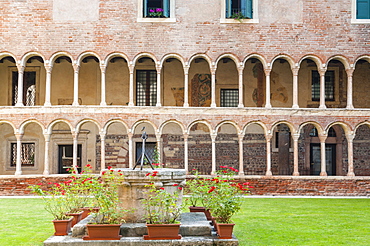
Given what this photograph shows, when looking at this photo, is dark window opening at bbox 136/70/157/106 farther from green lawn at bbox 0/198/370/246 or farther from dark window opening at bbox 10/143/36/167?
green lawn at bbox 0/198/370/246

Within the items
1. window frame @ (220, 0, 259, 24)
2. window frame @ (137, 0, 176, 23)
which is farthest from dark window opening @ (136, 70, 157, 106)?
window frame @ (220, 0, 259, 24)

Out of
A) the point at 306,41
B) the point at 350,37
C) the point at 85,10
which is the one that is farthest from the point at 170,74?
the point at 350,37

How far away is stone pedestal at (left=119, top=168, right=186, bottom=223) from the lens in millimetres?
8781

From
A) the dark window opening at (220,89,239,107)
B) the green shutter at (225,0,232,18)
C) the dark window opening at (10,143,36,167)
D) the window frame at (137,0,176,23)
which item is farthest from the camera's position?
the dark window opening at (220,89,239,107)

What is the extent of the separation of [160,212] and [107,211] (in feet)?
3.59

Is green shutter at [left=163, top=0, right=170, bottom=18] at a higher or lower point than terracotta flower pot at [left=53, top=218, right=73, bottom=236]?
higher

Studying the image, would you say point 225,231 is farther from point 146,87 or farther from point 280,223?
point 146,87

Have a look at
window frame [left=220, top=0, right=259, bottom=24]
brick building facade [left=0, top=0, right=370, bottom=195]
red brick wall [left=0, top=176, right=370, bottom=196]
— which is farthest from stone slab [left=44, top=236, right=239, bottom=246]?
window frame [left=220, top=0, right=259, bottom=24]

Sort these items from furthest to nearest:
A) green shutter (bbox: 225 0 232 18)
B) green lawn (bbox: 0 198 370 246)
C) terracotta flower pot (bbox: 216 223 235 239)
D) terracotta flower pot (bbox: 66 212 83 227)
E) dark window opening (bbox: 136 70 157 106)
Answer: dark window opening (bbox: 136 70 157 106) → green shutter (bbox: 225 0 232 18) → terracotta flower pot (bbox: 66 212 83 227) → green lawn (bbox: 0 198 370 246) → terracotta flower pot (bbox: 216 223 235 239)

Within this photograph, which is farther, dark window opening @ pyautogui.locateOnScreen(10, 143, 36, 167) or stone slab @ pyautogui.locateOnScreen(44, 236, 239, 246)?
dark window opening @ pyautogui.locateOnScreen(10, 143, 36, 167)

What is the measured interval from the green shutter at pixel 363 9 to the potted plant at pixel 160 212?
1582 cm

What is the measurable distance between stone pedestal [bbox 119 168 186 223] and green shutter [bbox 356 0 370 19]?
51.1ft

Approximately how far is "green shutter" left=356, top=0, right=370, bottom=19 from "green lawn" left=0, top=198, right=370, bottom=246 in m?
8.95

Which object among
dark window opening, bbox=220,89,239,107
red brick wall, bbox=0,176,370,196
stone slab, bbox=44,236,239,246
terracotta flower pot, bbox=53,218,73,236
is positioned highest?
dark window opening, bbox=220,89,239,107
